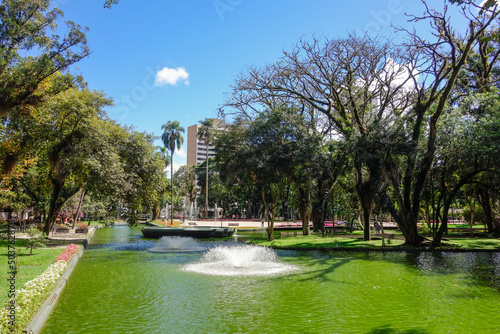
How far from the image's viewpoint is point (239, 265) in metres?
14.9

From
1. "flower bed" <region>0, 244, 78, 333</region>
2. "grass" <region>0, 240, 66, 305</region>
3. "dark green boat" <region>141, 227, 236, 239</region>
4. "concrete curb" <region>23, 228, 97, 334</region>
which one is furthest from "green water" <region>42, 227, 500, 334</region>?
"dark green boat" <region>141, 227, 236, 239</region>

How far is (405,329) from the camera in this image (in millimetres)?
6875

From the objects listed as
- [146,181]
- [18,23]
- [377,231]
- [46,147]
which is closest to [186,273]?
[18,23]

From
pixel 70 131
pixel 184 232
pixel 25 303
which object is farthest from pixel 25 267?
pixel 184 232

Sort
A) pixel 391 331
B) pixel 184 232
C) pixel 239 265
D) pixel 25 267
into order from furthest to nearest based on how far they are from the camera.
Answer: pixel 184 232, pixel 239 265, pixel 25 267, pixel 391 331

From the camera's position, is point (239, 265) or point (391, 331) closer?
point (391, 331)

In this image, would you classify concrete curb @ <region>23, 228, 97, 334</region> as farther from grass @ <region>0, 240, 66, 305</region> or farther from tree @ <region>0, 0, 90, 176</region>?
tree @ <region>0, 0, 90, 176</region>

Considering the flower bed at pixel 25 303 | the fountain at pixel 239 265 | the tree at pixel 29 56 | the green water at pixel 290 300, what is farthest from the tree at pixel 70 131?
the flower bed at pixel 25 303

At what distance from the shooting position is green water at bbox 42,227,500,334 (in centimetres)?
722

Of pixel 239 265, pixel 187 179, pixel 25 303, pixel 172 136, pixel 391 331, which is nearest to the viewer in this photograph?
pixel 391 331

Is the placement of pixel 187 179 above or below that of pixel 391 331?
above

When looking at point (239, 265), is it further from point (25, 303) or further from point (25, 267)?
point (25, 303)

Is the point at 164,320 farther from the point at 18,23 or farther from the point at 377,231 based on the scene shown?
the point at 377,231

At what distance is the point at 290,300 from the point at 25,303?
19.2ft
